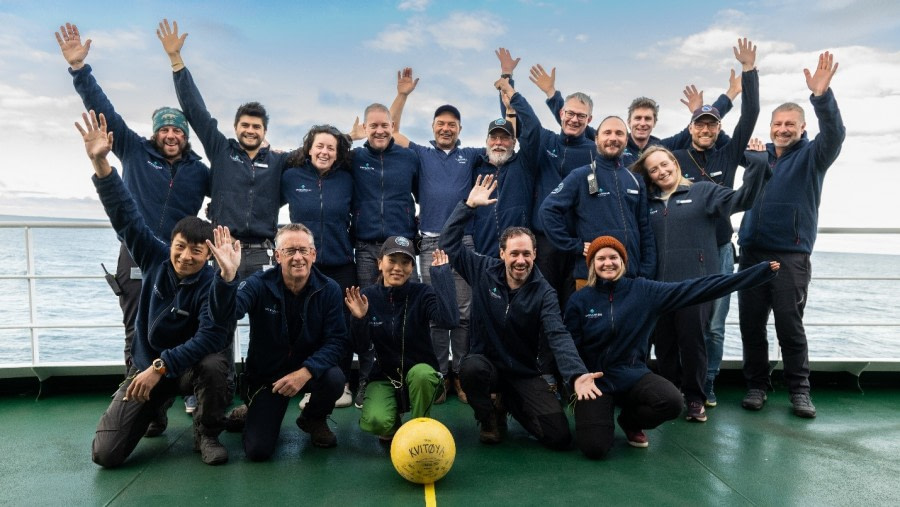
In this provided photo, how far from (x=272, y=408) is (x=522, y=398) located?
1.50 m

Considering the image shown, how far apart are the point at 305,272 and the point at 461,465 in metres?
1.42

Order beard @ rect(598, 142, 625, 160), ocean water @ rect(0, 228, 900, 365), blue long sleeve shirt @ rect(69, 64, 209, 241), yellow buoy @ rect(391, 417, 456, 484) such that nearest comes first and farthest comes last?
yellow buoy @ rect(391, 417, 456, 484) < blue long sleeve shirt @ rect(69, 64, 209, 241) < beard @ rect(598, 142, 625, 160) < ocean water @ rect(0, 228, 900, 365)

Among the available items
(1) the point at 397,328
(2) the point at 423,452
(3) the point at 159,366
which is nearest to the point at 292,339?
(1) the point at 397,328

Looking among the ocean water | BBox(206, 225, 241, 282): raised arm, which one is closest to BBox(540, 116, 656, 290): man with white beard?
BBox(206, 225, 241, 282): raised arm

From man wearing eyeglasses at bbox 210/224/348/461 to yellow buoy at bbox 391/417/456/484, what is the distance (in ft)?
2.54

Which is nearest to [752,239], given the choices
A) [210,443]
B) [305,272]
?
[305,272]

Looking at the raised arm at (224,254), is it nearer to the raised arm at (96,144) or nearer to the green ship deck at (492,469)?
the raised arm at (96,144)

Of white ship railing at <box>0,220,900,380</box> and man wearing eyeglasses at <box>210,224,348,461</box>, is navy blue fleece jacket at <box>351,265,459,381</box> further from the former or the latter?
white ship railing at <box>0,220,900,380</box>

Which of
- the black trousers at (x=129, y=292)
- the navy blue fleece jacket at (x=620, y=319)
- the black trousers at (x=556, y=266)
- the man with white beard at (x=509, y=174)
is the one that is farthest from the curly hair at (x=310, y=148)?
the navy blue fleece jacket at (x=620, y=319)

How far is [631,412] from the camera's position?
3965 millimetres

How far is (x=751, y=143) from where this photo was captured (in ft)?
14.2

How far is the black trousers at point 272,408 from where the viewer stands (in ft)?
12.2

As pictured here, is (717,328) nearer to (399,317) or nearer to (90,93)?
(399,317)

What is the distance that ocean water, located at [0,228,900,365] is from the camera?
21.8m
